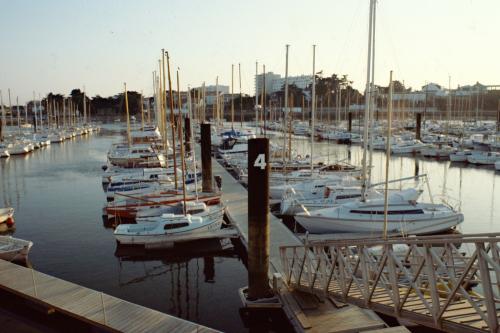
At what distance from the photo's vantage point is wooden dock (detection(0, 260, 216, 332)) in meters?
12.8

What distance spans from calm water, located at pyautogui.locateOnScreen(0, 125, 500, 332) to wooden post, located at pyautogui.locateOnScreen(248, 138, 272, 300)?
5.03 ft

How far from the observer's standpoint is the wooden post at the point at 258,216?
14.7 meters

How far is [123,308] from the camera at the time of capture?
13.9 metres

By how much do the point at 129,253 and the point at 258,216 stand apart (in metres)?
10.5

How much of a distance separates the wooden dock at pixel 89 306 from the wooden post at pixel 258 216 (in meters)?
3.19

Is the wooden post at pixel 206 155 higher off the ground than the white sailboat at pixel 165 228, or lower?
higher

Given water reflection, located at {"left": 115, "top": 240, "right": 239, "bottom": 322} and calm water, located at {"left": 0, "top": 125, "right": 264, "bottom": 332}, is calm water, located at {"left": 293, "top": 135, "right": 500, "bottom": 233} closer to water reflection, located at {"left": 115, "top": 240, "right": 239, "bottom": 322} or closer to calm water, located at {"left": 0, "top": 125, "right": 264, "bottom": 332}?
water reflection, located at {"left": 115, "top": 240, "right": 239, "bottom": 322}

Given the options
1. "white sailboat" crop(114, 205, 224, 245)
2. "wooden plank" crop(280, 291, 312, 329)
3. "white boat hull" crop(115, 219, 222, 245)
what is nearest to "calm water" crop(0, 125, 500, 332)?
"white boat hull" crop(115, 219, 222, 245)

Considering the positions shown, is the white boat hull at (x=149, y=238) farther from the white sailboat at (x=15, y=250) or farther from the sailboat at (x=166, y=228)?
the white sailboat at (x=15, y=250)

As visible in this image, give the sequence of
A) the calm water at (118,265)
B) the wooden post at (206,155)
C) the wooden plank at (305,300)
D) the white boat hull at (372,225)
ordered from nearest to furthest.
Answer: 1. the wooden plank at (305,300)
2. the calm water at (118,265)
3. the white boat hull at (372,225)
4. the wooden post at (206,155)

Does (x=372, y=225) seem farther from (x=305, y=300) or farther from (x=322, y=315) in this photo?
(x=322, y=315)

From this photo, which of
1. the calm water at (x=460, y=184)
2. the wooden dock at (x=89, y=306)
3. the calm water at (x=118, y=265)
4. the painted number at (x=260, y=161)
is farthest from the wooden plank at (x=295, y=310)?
the calm water at (x=460, y=184)

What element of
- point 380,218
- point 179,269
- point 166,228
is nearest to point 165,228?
point 166,228

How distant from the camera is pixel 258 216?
49.1ft
